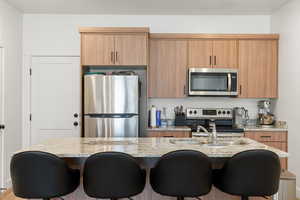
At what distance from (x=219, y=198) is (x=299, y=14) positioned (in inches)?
108

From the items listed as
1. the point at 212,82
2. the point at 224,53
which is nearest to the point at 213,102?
the point at 212,82

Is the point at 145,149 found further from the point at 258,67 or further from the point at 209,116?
the point at 258,67

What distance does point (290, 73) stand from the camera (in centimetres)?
396

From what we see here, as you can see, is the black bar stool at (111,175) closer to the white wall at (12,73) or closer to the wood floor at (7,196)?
the wood floor at (7,196)

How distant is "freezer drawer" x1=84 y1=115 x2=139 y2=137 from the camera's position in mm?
3900

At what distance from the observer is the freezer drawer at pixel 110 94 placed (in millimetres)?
3887

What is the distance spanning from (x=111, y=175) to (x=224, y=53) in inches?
122

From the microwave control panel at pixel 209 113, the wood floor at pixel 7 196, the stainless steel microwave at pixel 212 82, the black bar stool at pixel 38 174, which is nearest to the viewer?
the black bar stool at pixel 38 174

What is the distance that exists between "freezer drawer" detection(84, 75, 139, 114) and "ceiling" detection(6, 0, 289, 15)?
3.70 ft

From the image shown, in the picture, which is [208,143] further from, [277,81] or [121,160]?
[277,81]

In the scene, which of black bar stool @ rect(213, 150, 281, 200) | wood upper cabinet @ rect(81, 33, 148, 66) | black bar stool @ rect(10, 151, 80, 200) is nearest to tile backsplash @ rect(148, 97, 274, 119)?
wood upper cabinet @ rect(81, 33, 148, 66)

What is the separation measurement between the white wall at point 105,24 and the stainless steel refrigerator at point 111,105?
1050mm

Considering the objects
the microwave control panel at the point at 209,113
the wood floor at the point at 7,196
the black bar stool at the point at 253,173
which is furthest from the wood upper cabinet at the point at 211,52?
the wood floor at the point at 7,196

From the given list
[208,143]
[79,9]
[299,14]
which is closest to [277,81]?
[299,14]
